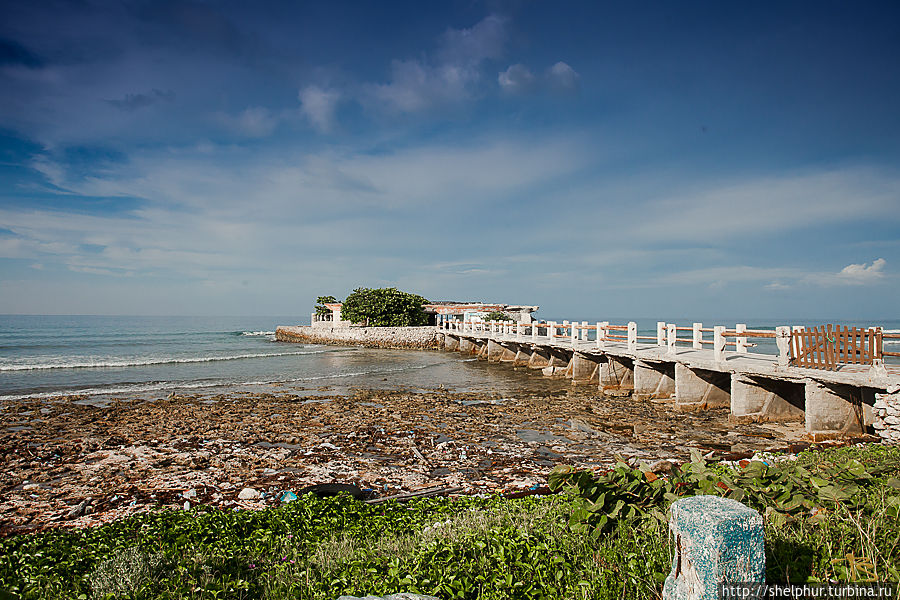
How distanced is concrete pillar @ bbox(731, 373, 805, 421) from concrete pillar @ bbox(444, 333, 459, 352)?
3463cm

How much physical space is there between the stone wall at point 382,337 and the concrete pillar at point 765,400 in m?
38.6

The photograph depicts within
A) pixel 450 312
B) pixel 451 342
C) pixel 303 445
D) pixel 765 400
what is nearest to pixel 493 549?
pixel 303 445

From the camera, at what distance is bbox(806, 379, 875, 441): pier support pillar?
33.2 feet

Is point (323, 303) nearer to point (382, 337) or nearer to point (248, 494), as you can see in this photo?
point (382, 337)

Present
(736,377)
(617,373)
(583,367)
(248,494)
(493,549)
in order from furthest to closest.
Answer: (583,367)
(617,373)
(736,377)
(248,494)
(493,549)

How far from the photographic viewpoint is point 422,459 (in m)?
10.0

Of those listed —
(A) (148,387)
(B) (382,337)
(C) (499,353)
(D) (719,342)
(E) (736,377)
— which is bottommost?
(A) (148,387)

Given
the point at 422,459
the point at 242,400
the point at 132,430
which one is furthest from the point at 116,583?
the point at 242,400

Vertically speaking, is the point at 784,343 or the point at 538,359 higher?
the point at 784,343

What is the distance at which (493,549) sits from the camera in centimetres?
434

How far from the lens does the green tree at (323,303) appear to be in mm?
68025

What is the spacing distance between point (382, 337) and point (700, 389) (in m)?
39.6

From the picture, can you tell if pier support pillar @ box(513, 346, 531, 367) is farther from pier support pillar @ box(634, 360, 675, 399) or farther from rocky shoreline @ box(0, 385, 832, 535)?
pier support pillar @ box(634, 360, 675, 399)

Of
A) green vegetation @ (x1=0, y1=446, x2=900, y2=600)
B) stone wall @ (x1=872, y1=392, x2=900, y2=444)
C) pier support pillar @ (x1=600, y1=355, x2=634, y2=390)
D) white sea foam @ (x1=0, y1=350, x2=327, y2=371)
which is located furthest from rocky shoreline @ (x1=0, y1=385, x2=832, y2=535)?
white sea foam @ (x1=0, y1=350, x2=327, y2=371)
